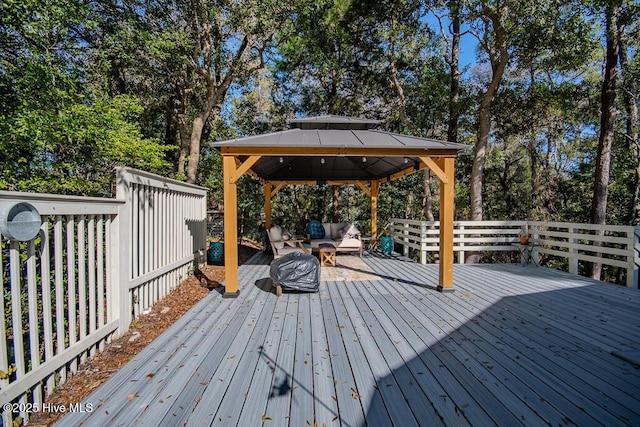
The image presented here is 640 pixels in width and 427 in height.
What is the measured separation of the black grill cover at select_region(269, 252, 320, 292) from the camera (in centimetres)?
439

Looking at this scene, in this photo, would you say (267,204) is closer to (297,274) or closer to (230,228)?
(230,228)

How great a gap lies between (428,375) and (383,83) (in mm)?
11178

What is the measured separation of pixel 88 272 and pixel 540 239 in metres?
7.84

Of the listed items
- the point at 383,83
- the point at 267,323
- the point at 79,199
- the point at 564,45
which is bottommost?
the point at 267,323

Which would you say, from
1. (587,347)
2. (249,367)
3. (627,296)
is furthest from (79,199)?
(627,296)

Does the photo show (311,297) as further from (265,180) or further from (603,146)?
(603,146)

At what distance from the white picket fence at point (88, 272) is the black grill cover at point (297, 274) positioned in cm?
165

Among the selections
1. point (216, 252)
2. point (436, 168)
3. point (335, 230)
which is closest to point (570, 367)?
point (436, 168)

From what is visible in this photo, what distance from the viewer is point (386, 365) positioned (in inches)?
95.4


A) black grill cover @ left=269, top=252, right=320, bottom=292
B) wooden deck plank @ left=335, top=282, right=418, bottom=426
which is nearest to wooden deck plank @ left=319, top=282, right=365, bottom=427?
wooden deck plank @ left=335, top=282, right=418, bottom=426

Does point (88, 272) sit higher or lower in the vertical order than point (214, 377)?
higher

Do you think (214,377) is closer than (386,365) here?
Yes

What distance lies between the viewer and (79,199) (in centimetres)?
238

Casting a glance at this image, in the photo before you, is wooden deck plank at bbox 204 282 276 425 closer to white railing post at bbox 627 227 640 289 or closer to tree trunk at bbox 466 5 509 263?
white railing post at bbox 627 227 640 289
